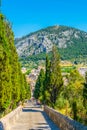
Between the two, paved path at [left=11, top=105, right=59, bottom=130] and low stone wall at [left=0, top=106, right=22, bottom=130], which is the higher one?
low stone wall at [left=0, top=106, right=22, bottom=130]

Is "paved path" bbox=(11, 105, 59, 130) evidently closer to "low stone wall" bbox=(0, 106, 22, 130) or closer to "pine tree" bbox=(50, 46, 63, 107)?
"low stone wall" bbox=(0, 106, 22, 130)

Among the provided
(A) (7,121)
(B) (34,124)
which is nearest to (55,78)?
(B) (34,124)

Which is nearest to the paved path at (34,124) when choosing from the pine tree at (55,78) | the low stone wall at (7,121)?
the low stone wall at (7,121)

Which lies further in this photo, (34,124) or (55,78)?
(55,78)

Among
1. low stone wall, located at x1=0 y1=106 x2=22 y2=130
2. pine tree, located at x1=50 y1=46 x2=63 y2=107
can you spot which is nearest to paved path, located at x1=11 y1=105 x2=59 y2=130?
low stone wall, located at x1=0 y1=106 x2=22 y2=130

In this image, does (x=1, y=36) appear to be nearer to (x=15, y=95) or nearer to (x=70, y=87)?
(x=15, y=95)

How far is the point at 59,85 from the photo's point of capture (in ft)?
225

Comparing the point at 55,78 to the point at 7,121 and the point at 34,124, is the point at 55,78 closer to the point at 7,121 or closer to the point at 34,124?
the point at 34,124

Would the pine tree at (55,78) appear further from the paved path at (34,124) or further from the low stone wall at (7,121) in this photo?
the low stone wall at (7,121)

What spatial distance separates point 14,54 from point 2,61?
1923cm

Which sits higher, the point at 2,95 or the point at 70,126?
the point at 2,95

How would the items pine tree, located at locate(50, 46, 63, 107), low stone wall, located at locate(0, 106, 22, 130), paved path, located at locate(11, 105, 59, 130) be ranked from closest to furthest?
1. low stone wall, located at locate(0, 106, 22, 130)
2. paved path, located at locate(11, 105, 59, 130)
3. pine tree, located at locate(50, 46, 63, 107)

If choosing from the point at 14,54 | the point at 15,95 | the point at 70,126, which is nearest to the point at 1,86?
the point at 70,126

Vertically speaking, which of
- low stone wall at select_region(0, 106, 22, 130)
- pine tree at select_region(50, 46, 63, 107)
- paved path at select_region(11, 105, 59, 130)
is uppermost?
pine tree at select_region(50, 46, 63, 107)
